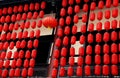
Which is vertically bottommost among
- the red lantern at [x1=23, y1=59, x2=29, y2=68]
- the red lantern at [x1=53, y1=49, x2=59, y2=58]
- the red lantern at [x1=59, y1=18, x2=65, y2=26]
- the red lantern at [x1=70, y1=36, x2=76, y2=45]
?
the red lantern at [x1=23, y1=59, x2=29, y2=68]

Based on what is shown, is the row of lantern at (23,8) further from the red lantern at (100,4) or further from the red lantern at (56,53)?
the red lantern at (100,4)

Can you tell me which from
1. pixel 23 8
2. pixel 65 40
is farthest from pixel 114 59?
pixel 23 8

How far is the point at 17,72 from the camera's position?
35.4ft

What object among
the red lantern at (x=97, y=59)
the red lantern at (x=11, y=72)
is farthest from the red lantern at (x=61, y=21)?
the red lantern at (x=11, y=72)

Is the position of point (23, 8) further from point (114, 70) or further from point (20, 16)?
point (114, 70)

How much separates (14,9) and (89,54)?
4.98m

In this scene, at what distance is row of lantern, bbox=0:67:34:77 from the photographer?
10.5 m

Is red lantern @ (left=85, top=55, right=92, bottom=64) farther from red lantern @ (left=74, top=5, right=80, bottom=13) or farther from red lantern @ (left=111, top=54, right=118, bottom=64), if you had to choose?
red lantern @ (left=74, top=5, right=80, bottom=13)

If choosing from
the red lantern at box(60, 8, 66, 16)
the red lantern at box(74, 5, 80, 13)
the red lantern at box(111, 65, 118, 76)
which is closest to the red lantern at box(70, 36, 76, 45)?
the red lantern at box(74, 5, 80, 13)

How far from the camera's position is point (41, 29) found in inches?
476

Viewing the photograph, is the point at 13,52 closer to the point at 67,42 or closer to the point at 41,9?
the point at 41,9

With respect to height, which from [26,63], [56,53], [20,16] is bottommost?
[26,63]

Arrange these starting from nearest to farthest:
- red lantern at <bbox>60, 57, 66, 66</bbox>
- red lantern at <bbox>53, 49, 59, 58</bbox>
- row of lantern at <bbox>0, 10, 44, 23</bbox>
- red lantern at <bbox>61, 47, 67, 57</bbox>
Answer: red lantern at <bbox>60, 57, 66, 66</bbox>
red lantern at <bbox>61, 47, 67, 57</bbox>
red lantern at <bbox>53, 49, 59, 58</bbox>
row of lantern at <bbox>0, 10, 44, 23</bbox>

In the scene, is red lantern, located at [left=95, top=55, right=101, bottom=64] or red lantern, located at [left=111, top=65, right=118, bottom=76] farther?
red lantern, located at [left=95, top=55, right=101, bottom=64]
